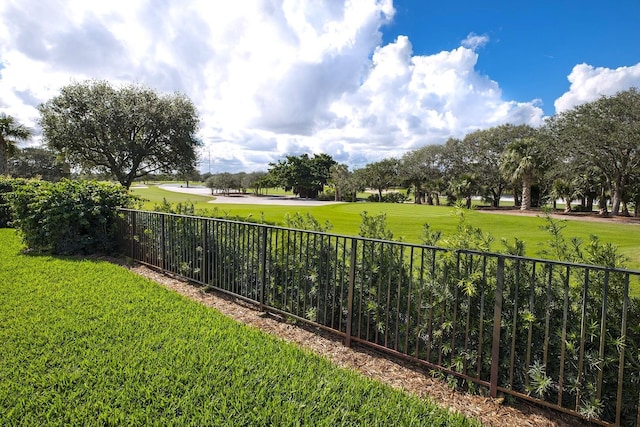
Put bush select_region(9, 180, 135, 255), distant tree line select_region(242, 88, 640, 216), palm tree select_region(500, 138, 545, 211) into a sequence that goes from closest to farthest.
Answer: bush select_region(9, 180, 135, 255) → distant tree line select_region(242, 88, 640, 216) → palm tree select_region(500, 138, 545, 211)

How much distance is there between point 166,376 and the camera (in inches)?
109

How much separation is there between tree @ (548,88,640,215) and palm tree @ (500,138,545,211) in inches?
139

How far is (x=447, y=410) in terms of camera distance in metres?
2.51

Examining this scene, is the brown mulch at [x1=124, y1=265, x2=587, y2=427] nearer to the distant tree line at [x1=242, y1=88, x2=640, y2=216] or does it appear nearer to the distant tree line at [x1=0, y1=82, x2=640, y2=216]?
the distant tree line at [x1=242, y1=88, x2=640, y2=216]

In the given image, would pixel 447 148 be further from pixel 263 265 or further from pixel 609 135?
pixel 263 265

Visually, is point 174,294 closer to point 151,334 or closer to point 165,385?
point 151,334

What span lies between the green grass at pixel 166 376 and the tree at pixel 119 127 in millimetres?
19040

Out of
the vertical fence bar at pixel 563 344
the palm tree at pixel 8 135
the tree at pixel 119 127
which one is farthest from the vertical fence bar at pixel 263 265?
the palm tree at pixel 8 135

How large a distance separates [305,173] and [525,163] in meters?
36.0

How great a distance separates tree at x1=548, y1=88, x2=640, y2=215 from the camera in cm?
2527

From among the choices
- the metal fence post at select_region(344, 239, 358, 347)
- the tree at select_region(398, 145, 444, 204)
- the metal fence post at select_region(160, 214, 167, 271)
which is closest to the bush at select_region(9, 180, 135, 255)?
the metal fence post at select_region(160, 214, 167, 271)

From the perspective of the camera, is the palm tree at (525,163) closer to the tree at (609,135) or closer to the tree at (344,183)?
the tree at (609,135)

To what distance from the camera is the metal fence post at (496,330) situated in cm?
264

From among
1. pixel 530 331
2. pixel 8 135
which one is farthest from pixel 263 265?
pixel 8 135
